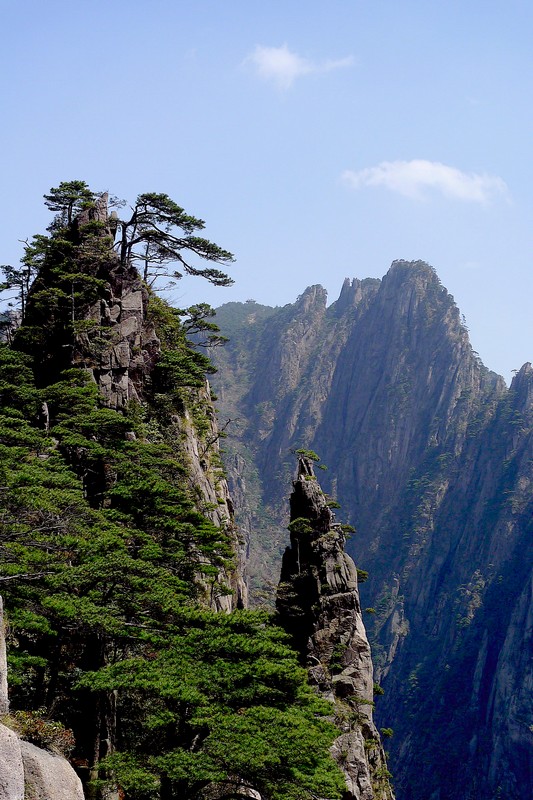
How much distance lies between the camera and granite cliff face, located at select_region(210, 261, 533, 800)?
396ft

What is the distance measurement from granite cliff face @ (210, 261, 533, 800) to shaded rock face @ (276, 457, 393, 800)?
83286 millimetres

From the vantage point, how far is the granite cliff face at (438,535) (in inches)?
4756

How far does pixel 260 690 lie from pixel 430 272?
176408mm

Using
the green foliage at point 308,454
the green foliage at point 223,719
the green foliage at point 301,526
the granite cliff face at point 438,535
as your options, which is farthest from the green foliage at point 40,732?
the granite cliff face at point 438,535

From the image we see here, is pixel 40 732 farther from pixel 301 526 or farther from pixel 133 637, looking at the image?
pixel 301 526

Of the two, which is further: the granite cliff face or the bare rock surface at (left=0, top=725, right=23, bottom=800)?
the granite cliff face

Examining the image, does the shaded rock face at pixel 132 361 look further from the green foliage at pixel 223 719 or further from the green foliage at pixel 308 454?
the green foliage at pixel 223 719

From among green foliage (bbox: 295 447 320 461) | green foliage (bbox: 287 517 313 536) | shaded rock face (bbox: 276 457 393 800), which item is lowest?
shaded rock face (bbox: 276 457 393 800)

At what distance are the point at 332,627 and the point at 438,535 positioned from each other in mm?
128525

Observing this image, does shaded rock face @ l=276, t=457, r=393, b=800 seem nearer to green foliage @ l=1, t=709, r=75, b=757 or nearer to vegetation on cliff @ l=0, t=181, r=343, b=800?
vegetation on cliff @ l=0, t=181, r=343, b=800

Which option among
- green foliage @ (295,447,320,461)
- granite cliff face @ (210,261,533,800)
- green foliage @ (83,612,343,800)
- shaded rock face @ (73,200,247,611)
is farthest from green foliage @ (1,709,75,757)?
granite cliff face @ (210,261,533,800)

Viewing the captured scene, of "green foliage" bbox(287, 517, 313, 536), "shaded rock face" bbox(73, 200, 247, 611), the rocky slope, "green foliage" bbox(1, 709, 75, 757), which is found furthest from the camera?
"green foliage" bbox(287, 517, 313, 536)

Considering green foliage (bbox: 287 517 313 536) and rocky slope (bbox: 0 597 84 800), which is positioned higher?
green foliage (bbox: 287 517 313 536)

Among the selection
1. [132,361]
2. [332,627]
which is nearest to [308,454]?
[332,627]
